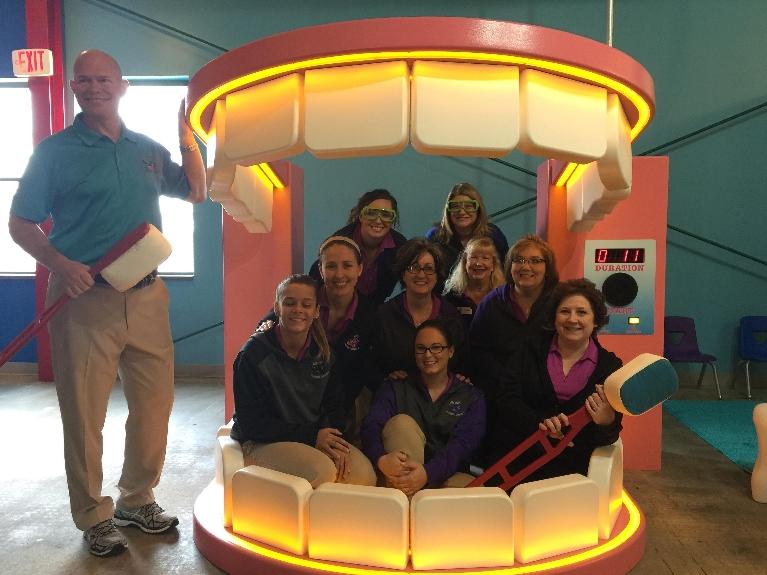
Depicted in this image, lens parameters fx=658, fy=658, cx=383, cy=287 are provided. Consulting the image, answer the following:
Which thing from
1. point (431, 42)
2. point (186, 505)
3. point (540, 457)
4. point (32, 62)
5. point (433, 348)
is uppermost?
point (32, 62)

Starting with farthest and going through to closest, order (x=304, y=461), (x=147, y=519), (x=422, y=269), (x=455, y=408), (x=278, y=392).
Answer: (x=422, y=269)
(x=147, y=519)
(x=455, y=408)
(x=278, y=392)
(x=304, y=461)

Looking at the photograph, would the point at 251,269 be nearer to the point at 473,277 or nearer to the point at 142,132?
the point at 473,277

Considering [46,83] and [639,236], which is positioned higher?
[46,83]

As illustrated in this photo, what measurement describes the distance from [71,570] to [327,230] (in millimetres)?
3680

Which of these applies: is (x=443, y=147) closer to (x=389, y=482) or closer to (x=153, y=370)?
(x=389, y=482)

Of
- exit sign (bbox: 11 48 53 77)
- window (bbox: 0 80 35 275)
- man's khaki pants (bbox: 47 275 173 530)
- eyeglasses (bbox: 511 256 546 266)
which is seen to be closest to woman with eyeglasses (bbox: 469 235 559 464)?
eyeglasses (bbox: 511 256 546 266)

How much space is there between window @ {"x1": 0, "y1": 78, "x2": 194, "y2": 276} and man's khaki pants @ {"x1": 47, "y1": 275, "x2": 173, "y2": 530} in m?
3.29

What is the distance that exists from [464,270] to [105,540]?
1789 mm

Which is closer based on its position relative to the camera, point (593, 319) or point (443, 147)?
point (443, 147)

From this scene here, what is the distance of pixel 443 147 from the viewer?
5.61ft

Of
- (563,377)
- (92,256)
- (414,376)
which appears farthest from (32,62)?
(563,377)

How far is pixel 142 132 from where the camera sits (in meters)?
5.52

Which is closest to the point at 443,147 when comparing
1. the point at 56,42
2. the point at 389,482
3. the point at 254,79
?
the point at 254,79

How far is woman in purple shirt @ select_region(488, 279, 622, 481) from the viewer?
7.44ft
